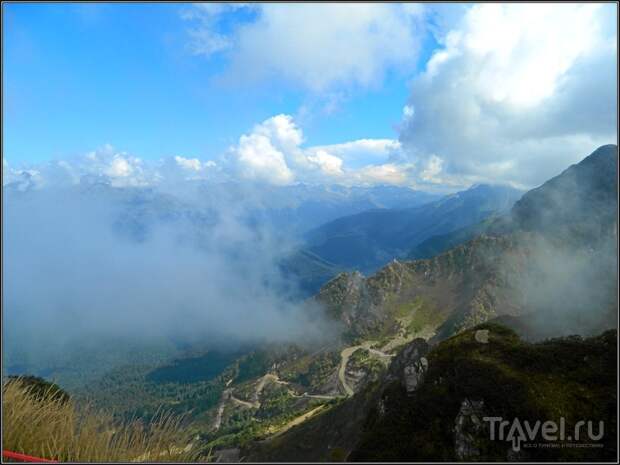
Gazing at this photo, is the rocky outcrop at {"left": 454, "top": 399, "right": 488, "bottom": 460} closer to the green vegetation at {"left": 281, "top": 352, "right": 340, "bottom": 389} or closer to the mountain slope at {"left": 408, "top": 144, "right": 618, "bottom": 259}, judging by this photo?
the green vegetation at {"left": 281, "top": 352, "right": 340, "bottom": 389}

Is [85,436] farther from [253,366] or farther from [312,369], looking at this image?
[253,366]

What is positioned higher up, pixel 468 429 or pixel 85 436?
pixel 85 436

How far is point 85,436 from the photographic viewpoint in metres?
4.11

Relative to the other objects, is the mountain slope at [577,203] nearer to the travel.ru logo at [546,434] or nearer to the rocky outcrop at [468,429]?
the rocky outcrop at [468,429]

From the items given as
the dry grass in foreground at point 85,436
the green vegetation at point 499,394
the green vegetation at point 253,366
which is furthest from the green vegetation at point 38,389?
the green vegetation at point 253,366

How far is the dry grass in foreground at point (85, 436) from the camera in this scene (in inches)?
159

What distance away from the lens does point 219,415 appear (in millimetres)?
130125

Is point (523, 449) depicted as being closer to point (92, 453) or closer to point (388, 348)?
point (92, 453)

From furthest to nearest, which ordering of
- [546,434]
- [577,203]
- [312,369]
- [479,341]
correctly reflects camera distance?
[577,203] < [312,369] < [479,341] < [546,434]

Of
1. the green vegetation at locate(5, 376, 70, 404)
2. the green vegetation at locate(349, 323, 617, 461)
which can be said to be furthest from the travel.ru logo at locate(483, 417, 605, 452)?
the green vegetation at locate(5, 376, 70, 404)

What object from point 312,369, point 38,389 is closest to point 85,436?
point 38,389

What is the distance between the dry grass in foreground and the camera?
13.2ft

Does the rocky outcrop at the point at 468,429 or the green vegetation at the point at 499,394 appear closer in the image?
the rocky outcrop at the point at 468,429

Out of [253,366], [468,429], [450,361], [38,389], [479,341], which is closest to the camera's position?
[38,389]
